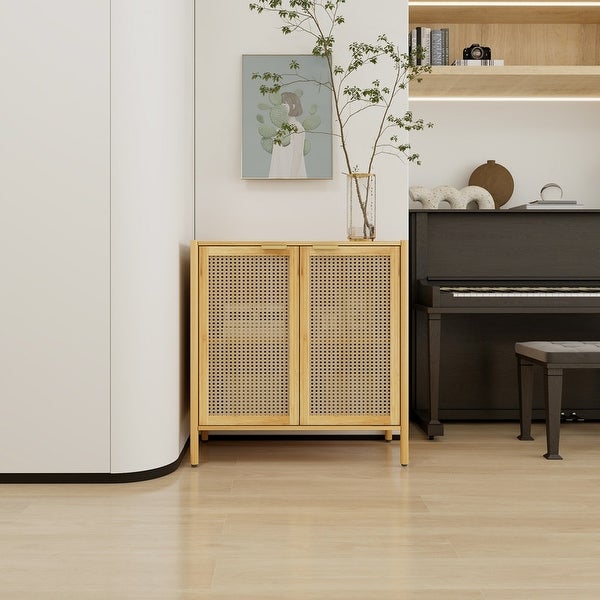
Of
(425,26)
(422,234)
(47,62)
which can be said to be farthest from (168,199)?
(425,26)

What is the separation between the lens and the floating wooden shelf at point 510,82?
12.0 ft

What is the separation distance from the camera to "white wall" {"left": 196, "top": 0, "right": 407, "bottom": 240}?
11.1 ft

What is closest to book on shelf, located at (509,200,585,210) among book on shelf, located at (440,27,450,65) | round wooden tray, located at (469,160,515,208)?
round wooden tray, located at (469,160,515,208)

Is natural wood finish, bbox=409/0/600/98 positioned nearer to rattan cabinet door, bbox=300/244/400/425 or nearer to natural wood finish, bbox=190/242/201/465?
rattan cabinet door, bbox=300/244/400/425

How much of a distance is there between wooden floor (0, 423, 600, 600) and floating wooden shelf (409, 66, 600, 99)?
1.98 metres

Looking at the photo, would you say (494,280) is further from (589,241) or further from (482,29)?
(482,29)

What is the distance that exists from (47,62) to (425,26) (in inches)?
91.6

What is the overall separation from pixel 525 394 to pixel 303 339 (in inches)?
48.5

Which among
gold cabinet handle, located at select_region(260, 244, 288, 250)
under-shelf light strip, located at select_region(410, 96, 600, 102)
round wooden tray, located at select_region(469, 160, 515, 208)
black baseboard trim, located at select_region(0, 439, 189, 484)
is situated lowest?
black baseboard trim, located at select_region(0, 439, 189, 484)

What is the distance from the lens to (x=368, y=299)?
2.94 metres

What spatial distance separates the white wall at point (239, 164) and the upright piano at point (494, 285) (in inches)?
17.0

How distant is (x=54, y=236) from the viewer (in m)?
2.61

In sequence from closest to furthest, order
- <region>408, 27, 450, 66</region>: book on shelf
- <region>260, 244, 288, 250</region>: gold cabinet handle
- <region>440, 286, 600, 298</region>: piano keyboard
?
<region>260, 244, 288, 250</region>: gold cabinet handle < <region>440, 286, 600, 298</region>: piano keyboard < <region>408, 27, 450, 66</region>: book on shelf

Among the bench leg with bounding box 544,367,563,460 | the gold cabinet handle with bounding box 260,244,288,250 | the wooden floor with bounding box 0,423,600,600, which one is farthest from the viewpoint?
the bench leg with bounding box 544,367,563,460
